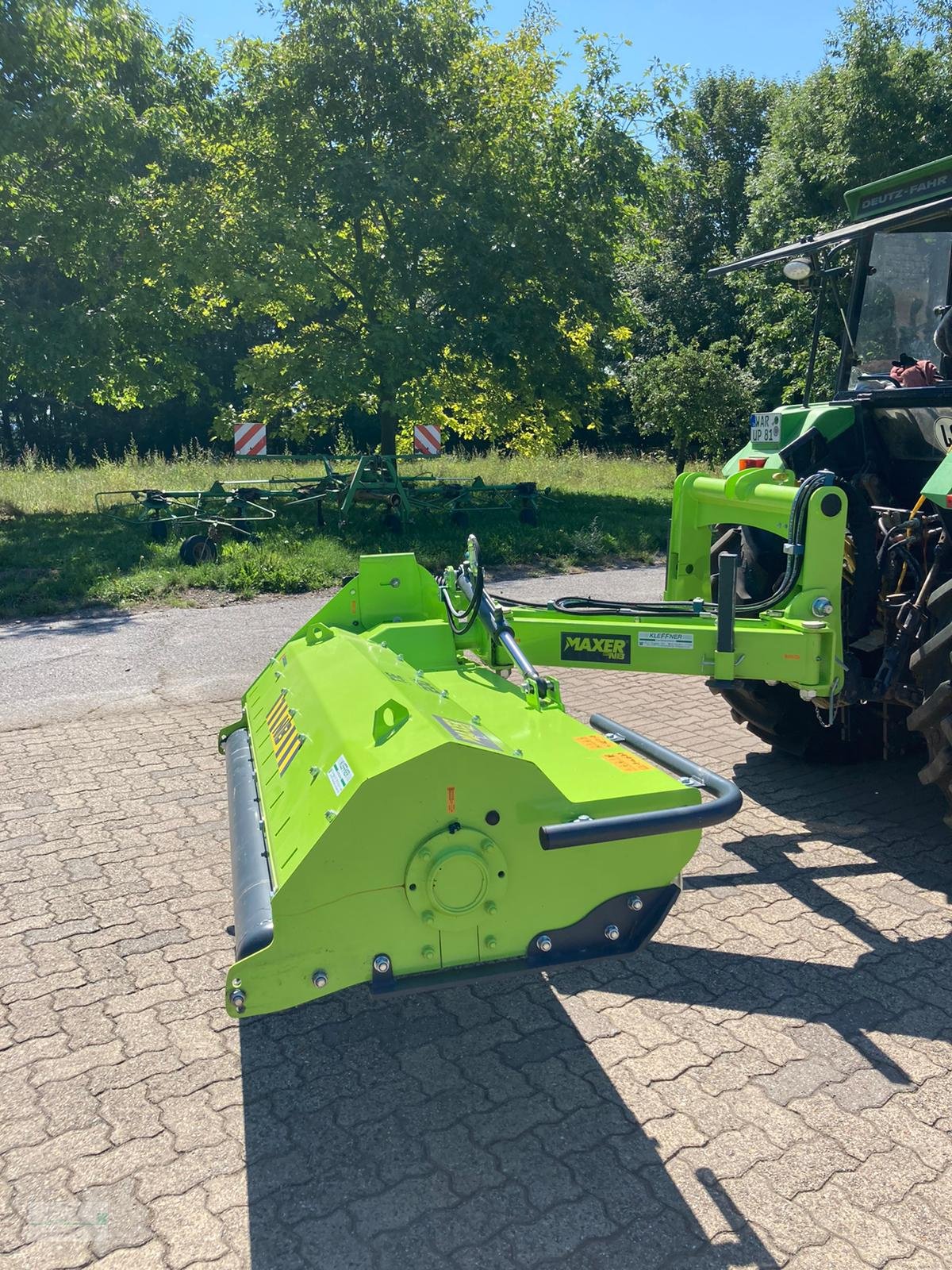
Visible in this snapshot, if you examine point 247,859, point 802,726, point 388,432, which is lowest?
point 802,726

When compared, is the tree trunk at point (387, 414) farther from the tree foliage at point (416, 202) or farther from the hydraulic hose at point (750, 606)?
the hydraulic hose at point (750, 606)

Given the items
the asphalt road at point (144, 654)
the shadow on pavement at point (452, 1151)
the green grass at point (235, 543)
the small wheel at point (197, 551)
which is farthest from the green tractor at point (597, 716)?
the small wheel at point (197, 551)

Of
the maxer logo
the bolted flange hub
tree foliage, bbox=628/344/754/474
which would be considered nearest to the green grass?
tree foliage, bbox=628/344/754/474

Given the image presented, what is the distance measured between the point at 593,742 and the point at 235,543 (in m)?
8.61

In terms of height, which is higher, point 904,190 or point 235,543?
point 904,190

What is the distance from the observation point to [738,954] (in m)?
3.49

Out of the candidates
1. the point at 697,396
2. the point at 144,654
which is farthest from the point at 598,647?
the point at 697,396

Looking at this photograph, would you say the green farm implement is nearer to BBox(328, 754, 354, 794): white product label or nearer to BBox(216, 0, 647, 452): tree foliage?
BBox(216, 0, 647, 452): tree foliage

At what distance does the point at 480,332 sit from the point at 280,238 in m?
2.94

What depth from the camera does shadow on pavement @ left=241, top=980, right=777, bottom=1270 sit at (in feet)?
7.45

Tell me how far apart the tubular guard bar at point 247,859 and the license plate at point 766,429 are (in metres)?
2.89

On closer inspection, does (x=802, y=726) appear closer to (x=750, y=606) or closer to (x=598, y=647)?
(x=750, y=606)

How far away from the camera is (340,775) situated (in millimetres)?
2693

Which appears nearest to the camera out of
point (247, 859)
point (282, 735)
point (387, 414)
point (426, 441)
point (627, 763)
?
point (247, 859)
